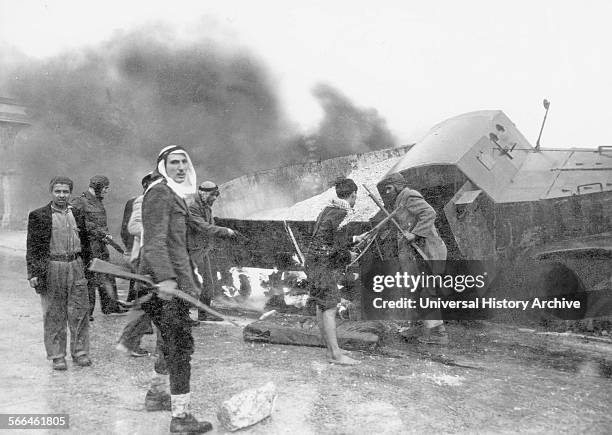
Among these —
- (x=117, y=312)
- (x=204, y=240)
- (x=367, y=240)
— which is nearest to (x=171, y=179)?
(x=367, y=240)

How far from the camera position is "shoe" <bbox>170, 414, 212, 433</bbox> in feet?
10.3

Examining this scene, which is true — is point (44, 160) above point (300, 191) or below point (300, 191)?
above

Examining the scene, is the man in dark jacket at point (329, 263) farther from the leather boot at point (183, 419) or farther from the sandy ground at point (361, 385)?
the leather boot at point (183, 419)

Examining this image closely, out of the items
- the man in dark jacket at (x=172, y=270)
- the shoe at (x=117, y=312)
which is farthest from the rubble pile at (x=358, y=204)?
the man in dark jacket at (x=172, y=270)

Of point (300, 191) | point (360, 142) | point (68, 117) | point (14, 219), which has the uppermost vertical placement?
point (68, 117)

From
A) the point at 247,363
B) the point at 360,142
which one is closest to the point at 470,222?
the point at 247,363

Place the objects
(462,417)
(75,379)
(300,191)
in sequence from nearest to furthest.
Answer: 1. (462,417)
2. (75,379)
3. (300,191)

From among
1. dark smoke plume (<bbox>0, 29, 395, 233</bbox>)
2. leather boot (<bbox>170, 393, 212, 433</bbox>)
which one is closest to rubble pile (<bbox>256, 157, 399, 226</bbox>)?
leather boot (<bbox>170, 393, 212, 433</bbox>)

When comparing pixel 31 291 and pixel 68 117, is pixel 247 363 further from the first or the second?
pixel 68 117

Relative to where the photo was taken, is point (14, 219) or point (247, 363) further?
point (14, 219)

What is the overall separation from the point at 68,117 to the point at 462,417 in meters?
15.5

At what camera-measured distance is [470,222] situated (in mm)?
5988

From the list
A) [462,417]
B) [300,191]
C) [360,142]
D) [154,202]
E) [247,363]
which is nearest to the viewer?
[154,202]

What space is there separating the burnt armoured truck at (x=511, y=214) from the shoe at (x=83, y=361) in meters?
2.30
